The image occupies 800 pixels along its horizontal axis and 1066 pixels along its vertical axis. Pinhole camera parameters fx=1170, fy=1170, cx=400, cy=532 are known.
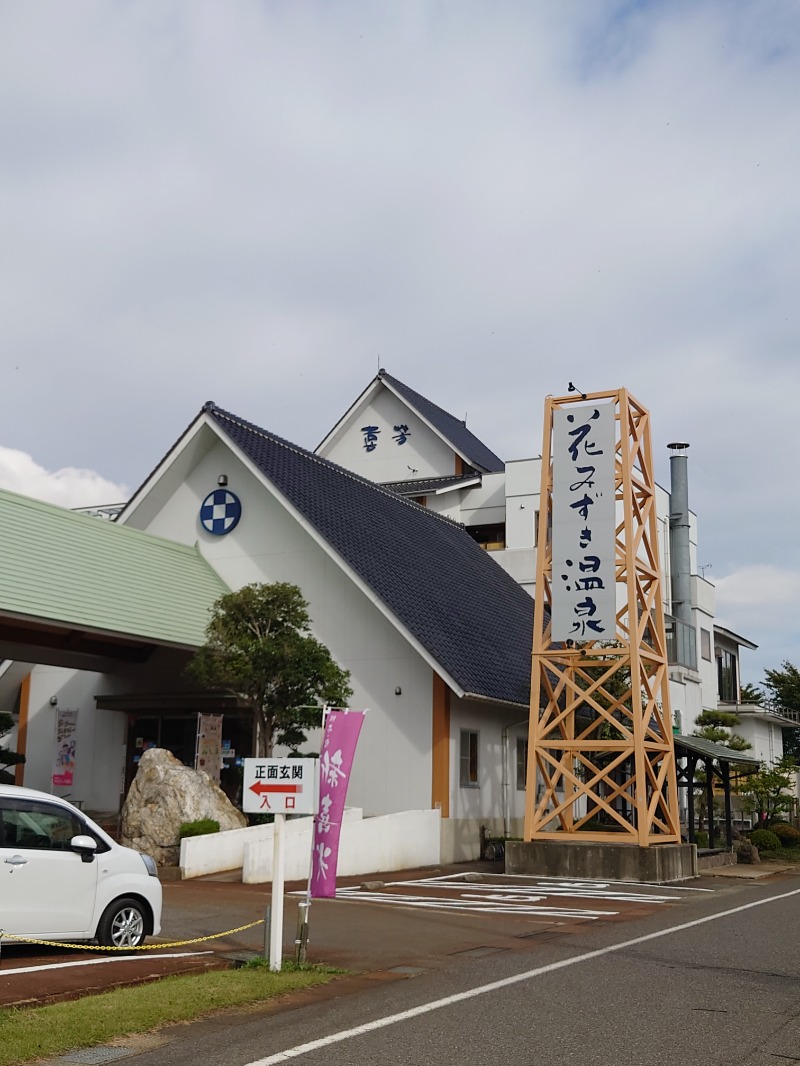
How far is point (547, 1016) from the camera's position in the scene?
7684 millimetres

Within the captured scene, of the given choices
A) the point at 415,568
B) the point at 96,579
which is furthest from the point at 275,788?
the point at 415,568

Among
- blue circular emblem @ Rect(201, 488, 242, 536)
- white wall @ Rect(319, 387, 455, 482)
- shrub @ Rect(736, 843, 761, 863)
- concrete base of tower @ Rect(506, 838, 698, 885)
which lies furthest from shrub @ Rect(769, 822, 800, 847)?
white wall @ Rect(319, 387, 455, 482)

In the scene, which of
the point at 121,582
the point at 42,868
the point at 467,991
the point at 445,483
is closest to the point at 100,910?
the point at 42,868

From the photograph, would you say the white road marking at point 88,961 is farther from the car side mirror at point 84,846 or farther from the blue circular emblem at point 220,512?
the blue circular emblem at point 220,512

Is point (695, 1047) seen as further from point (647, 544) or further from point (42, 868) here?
point (647, 544)

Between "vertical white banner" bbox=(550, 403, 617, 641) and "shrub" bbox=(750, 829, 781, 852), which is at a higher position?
"vertical white banner" bbox=(550, 403, 617, 641)

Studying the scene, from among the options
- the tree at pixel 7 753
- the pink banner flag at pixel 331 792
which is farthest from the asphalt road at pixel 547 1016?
the tree at pixel 7 753

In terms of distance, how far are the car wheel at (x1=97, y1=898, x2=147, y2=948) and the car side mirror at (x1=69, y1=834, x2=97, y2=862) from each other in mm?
524

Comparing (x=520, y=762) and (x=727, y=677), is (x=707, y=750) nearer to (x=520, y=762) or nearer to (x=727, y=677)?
(x=520, y=762)

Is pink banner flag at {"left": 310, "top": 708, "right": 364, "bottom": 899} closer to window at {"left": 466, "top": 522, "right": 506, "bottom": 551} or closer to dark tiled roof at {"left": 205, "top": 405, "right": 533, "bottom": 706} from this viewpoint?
dark tiled roof at {"left": 205, "top": 405, "right": 533, "bottom": 706}

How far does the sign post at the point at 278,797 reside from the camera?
31.1ft

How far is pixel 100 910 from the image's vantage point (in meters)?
10.0

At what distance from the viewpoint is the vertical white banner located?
64.7 ft

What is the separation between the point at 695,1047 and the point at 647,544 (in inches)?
594
